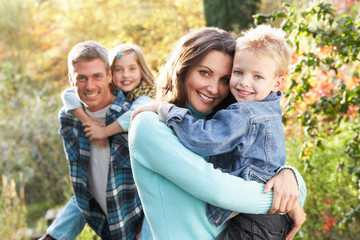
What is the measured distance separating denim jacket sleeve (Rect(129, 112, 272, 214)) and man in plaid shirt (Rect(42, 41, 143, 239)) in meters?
0.87

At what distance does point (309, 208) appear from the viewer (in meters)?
3.86

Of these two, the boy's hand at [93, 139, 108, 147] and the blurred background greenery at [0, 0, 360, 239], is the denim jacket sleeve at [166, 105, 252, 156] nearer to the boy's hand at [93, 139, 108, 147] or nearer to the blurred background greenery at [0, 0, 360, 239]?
the blurred background greenery at [0, 0, 360, 239]

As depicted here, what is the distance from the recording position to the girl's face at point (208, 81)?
166 centimetres

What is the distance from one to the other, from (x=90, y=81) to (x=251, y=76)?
1.09 metres

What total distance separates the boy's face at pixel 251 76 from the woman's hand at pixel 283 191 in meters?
0.35

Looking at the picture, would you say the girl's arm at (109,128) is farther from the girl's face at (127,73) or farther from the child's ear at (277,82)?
the child's ear at (277,82)

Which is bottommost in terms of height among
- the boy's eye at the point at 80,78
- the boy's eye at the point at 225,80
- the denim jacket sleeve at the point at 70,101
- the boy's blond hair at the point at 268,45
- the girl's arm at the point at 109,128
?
the girl's arm at the point at 109,128

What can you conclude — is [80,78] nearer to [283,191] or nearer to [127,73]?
[127,73]

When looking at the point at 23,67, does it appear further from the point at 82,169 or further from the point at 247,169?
the point at 247,169

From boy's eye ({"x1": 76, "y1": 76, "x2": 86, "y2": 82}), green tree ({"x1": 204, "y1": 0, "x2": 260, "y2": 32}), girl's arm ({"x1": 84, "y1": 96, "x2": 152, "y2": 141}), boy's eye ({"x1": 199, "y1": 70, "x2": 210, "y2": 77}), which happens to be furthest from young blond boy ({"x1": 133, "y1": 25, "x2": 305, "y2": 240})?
green tree ({"x1": 204, "y1": 0, "x2": 260, "y2": 32})

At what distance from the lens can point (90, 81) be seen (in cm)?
236

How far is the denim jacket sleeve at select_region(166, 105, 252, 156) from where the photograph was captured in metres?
1.44

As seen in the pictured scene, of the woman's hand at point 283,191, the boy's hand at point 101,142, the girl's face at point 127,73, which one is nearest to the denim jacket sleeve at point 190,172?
the woman's hand at point 283,191

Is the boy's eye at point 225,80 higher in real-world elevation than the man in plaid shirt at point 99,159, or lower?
Answer: higher
